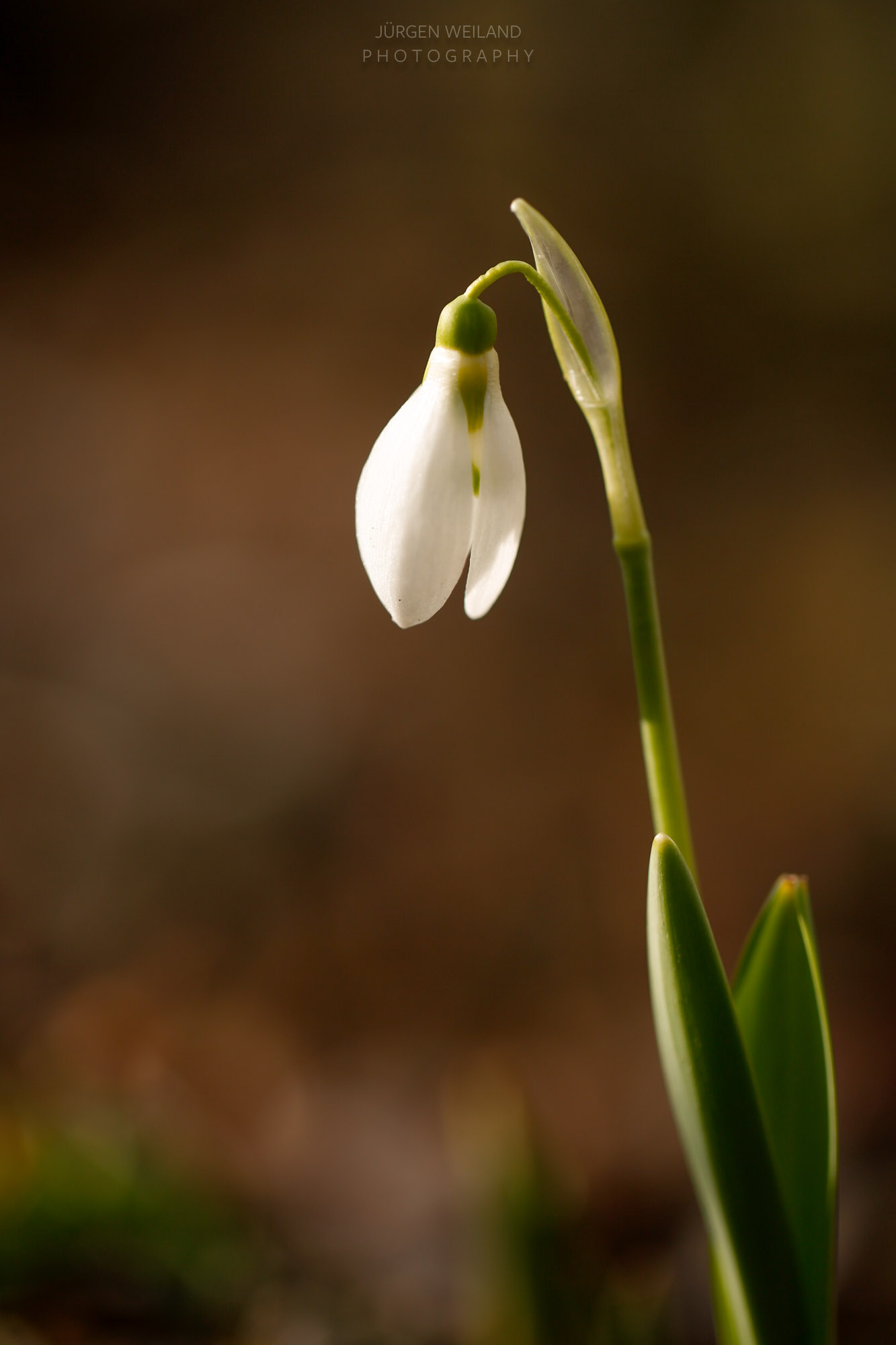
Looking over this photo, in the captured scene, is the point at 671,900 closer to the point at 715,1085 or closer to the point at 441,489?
the point at 715,1085

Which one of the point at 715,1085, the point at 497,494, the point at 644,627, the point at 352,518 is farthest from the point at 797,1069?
the point at 352,518

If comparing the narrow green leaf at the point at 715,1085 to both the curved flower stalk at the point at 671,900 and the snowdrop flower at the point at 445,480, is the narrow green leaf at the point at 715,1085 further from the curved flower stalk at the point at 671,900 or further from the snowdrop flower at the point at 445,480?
the snowdrop flower at the point at 445,480

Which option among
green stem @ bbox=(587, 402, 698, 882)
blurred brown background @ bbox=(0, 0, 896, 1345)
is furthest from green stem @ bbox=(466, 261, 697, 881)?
blurred brown background @ bbox=(0, 0, 896, 1345)

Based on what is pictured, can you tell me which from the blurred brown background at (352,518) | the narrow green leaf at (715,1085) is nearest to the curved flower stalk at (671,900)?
the narrow green leaf at (715,1085)

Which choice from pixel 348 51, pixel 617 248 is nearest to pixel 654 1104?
pixel 617 248

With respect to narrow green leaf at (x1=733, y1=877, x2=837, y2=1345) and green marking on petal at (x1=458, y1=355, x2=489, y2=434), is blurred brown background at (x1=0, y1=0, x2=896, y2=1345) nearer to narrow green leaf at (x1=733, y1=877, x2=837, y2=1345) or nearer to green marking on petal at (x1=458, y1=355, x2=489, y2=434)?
narrow green leaf at (x1=733, y1=877, x2=837, y2=1345)

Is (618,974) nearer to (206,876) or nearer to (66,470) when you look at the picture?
(206,876)
